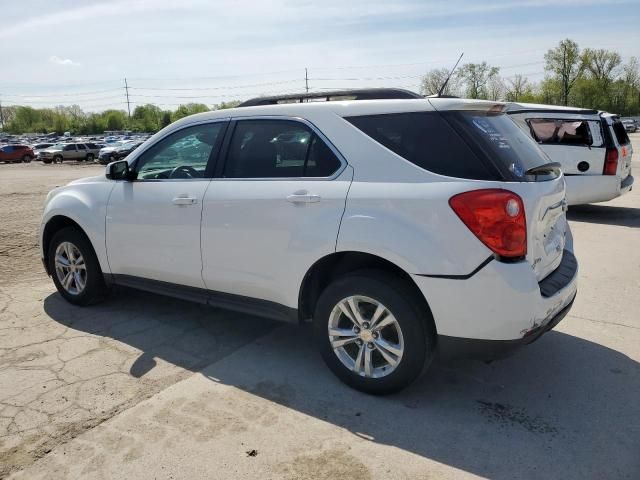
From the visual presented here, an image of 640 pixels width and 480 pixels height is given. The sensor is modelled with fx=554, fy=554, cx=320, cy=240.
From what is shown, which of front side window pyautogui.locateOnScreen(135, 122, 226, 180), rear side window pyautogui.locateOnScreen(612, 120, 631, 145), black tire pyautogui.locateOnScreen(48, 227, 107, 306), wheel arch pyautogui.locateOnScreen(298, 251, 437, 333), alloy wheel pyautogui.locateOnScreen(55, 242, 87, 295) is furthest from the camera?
rear side window pyautogui.locateOnScreen(612, 120, 631, 145)

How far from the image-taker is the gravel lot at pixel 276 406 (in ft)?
9.20

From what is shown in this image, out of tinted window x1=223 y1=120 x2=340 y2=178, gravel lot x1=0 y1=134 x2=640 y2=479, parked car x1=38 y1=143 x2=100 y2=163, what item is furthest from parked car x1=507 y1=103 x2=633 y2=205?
parked car x1=38 y1=143 x2=100 y2=163

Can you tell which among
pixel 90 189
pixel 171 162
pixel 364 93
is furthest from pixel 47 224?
pixel 364 93

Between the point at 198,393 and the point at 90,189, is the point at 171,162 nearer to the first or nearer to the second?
the point at 90,189

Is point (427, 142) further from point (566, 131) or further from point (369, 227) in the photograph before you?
point (566, 131)

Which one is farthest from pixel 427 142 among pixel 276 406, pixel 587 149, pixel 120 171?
pixel 587 149

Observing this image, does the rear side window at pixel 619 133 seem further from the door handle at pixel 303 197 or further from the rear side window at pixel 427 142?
the door handle at pixel 303 197

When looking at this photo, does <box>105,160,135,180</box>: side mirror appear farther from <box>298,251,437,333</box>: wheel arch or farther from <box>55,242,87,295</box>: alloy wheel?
<box>298,251,437,333</box>: wheel arch

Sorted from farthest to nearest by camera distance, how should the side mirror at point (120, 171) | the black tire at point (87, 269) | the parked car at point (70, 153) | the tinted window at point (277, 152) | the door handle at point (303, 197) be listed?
1. the parked car at point (70, 153)
2. the black tire at point (87, 269)
3. the side mirror at point (120, 171)
4. the tinted window at point (277, 152)
5. the door handle at point (303, 197)

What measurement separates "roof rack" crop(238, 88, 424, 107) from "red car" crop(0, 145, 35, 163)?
144 feet

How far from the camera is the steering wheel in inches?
167

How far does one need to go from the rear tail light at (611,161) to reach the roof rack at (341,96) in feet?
23.5

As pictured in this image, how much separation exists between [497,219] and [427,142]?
0.63 m

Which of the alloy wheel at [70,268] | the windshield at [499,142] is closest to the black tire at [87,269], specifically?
the alloy wheel at [70,268]
